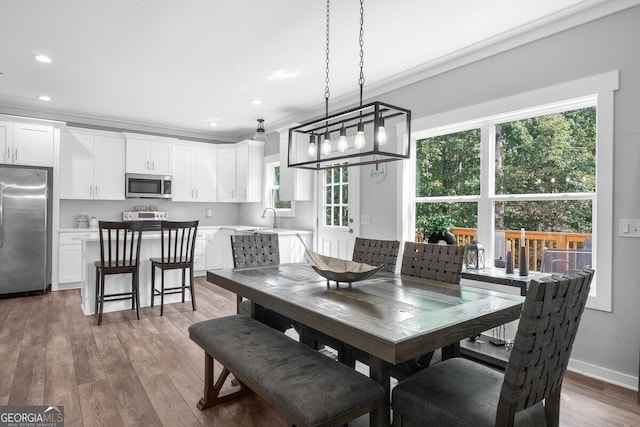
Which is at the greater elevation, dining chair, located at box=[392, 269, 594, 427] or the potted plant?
the potted plant

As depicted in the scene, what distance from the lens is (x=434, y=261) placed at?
101 inches

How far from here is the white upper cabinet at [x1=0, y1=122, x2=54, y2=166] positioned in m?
4.96

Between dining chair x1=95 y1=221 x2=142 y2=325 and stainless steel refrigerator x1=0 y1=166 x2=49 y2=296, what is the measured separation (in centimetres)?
149

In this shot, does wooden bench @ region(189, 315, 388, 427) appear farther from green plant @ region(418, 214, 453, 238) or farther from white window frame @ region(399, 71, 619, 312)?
white window frame @ region(399, 71, 619, 312)

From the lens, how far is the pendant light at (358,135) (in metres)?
2.11

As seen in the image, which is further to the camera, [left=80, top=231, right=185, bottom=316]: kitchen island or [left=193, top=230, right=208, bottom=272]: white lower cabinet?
[left=193, top=230, right=208, bottom=272]: white lower cabinet

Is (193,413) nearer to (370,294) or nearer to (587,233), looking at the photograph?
(370,294)

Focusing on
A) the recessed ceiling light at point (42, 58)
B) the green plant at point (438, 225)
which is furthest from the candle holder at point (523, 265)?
the recessed ceiling light at point (42, 58)

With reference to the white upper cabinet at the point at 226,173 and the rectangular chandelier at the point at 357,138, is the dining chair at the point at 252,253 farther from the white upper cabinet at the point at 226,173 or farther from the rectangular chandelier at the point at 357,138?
the white upper cabinet at the point at 226,173

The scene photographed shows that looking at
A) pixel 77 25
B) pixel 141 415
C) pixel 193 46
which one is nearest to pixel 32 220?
pixel 77 25

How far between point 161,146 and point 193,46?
3324 mm

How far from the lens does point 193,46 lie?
3.36m

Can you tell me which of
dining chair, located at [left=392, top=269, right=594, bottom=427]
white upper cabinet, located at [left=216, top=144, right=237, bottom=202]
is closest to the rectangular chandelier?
dining chair, located at [left=392, top=269, right=594, bottom=427]

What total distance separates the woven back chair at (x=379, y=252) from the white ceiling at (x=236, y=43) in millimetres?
1720
